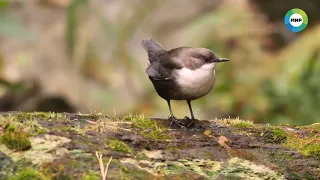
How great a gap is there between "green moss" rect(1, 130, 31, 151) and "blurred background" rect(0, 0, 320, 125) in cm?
329

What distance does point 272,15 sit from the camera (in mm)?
9820

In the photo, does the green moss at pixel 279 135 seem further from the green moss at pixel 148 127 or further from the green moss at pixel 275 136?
the green moss at pixel 148 127

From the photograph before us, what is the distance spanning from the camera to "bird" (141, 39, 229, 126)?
368cm

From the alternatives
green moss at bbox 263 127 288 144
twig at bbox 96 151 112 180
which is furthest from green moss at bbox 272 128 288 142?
twig at bbox 96 151 112 180

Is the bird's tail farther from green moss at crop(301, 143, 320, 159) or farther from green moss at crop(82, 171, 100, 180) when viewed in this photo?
green moss at crop(82, 171, 100, 180)

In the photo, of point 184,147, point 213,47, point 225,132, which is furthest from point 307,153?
point 213,47

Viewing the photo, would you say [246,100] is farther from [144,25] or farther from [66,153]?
[66,153]

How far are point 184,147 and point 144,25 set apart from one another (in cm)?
673

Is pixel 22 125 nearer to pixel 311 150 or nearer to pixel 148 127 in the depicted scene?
pixel 148 127

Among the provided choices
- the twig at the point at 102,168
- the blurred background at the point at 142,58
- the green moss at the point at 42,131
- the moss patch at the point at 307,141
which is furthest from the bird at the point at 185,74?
the blurred background at the point at 142,58

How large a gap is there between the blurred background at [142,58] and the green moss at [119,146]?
10.8 feet

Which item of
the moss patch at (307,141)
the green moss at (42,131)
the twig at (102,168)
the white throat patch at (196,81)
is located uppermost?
the white throat patch at (196,81)

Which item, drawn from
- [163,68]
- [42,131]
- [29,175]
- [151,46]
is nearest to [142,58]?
[151,46]

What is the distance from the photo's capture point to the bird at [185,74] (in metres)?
3.68
